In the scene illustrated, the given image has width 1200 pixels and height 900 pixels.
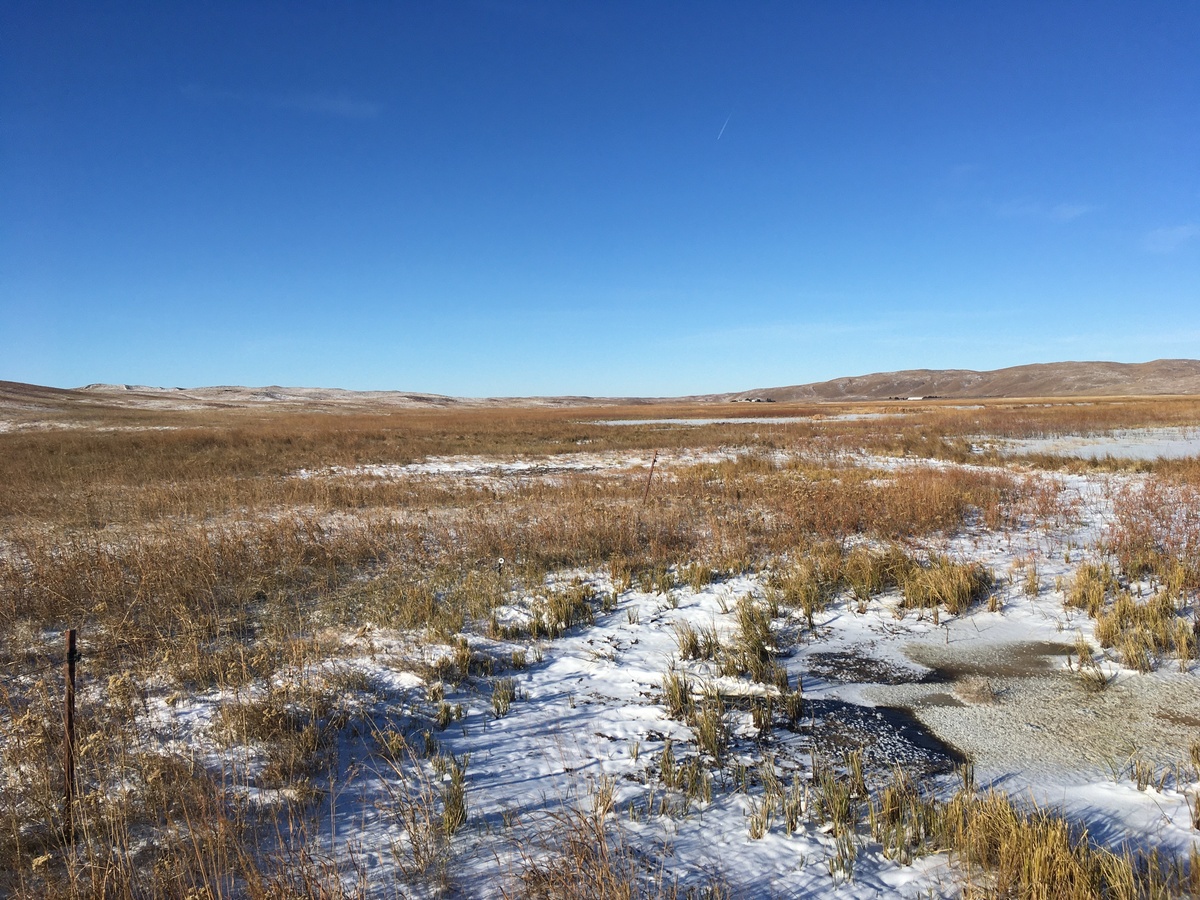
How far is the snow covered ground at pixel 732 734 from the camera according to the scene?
3.13 meters

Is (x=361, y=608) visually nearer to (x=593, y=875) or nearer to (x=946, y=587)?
(x=593, y=875)

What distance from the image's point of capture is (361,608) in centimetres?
720

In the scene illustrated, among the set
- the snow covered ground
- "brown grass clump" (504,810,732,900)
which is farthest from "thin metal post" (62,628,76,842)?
"brown grass clump" (504,810,732,900)

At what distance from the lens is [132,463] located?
2041 cm

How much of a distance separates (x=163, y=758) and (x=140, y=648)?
8.41ft

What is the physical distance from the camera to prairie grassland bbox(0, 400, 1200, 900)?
3.10 m

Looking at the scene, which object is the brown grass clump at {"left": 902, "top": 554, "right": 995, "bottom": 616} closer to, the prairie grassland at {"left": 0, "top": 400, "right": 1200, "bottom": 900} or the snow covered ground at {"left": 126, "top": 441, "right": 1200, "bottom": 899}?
the prairie grassland at {"left": 0, "top": 400, "right": 1200, "bottom": 900}

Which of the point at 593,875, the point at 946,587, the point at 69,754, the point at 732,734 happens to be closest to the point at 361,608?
the point at 69,754

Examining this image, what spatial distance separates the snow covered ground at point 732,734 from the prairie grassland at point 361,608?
0.36 feet

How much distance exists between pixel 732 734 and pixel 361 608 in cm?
489

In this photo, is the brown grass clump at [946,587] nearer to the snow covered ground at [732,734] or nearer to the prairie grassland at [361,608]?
the prairie grassland at [361,608]

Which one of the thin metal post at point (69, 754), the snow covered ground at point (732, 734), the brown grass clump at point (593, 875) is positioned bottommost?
the snow covered ground at point (732, 734)

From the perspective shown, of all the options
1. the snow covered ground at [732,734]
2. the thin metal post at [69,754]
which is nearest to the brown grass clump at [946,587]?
the snow covered ground at [732,734]

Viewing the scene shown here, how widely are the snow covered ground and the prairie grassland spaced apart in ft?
0.36
